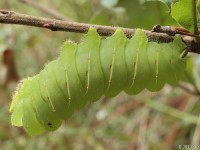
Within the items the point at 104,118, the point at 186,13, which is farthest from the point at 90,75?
the point at 104,118

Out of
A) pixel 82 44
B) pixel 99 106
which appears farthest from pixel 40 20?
pixel 99 106

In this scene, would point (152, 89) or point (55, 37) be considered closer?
point (152, 89)

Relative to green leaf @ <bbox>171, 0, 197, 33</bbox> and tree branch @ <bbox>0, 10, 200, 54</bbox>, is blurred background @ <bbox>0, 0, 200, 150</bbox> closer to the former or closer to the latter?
green leaf @ <bbox>171, 0, 197, 33</bbox>

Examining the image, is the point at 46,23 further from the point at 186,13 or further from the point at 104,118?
the point at 104,118

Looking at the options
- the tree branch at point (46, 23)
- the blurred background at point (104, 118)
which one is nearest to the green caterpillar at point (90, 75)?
the tree branch at point (46, 23)

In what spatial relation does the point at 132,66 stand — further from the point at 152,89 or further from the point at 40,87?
the point at 40,87

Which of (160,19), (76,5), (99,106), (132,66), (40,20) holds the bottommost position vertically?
(99,106)

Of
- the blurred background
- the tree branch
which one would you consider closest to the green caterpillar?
the tree branch
